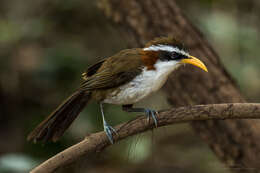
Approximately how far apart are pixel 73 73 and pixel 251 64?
7.29ft

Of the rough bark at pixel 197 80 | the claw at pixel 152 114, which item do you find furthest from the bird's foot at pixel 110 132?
the rough bark at pixel 197 80

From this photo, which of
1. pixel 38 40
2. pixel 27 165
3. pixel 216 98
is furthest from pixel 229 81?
pixel 38 40

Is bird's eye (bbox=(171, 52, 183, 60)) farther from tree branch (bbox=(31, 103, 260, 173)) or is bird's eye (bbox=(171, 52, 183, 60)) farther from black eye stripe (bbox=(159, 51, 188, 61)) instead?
tree branch (bbox=(31, 103, 260, 173))

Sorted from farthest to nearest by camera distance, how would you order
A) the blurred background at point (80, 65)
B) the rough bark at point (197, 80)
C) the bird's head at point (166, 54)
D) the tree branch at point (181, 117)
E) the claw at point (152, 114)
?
the blurred background at point (80, 65)
the rough bark at point (197, 80)
the bird's head at point (166, 54)
the claw at point (152, 114)
the tree branch at point (181, 117)

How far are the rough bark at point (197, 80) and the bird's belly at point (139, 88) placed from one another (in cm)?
113

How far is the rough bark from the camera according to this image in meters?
3.77

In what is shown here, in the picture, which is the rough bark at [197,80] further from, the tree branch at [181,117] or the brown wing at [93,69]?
the tree branch at [181,117]

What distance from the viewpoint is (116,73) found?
9.12 ft

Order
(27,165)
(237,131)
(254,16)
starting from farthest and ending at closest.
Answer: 1. (254,16)
2. (237,131)
3. (27,165)

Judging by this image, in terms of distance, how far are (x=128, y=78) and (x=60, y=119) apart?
55 cm

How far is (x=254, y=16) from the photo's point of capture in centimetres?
612

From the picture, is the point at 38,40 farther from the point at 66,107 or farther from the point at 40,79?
the point at 66,107

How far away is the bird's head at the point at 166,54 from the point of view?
272 cm

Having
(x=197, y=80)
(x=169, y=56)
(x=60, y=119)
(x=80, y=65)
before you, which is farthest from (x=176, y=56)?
(x=80, y=65)
